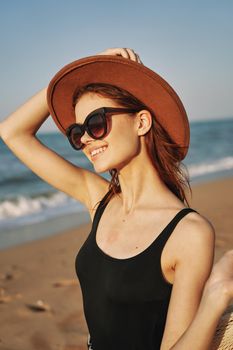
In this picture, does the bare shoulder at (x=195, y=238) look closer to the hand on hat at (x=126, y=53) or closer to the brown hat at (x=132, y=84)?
the brown hat at (x=132, y=84)

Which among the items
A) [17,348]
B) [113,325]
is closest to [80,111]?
[113,325]

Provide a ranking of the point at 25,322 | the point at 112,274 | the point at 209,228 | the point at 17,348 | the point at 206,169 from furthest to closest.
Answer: the point at 206,169 < the point at 25,322 < the point at 17,348 < the point at 112,274 < the point at 209,228

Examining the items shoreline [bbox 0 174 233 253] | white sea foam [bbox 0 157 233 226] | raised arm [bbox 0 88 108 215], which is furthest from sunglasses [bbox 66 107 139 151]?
white sea foam [bbox 0 157 233 226]

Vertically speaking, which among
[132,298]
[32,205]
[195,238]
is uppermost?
[195,238]

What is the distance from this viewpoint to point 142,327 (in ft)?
6.64

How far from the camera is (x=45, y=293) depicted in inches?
225

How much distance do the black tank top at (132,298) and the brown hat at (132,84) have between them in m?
0.53

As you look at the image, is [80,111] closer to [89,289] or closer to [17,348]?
[89,289]

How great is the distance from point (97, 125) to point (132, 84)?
0.27 m

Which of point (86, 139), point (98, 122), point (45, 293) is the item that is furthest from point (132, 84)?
point (45, 293)

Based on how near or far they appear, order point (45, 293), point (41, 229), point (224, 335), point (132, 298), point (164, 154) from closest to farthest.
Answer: point (224, 335)
point (132, 298)
point (164, 154)
point (45, 293)
point (41, 229)

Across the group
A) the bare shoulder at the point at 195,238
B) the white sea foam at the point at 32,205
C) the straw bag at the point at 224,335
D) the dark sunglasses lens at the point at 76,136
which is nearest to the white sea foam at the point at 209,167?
the white sea foam at the point at 32,205

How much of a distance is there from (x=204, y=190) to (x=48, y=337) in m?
9.09

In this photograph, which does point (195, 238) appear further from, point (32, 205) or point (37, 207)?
point (32, 205)
